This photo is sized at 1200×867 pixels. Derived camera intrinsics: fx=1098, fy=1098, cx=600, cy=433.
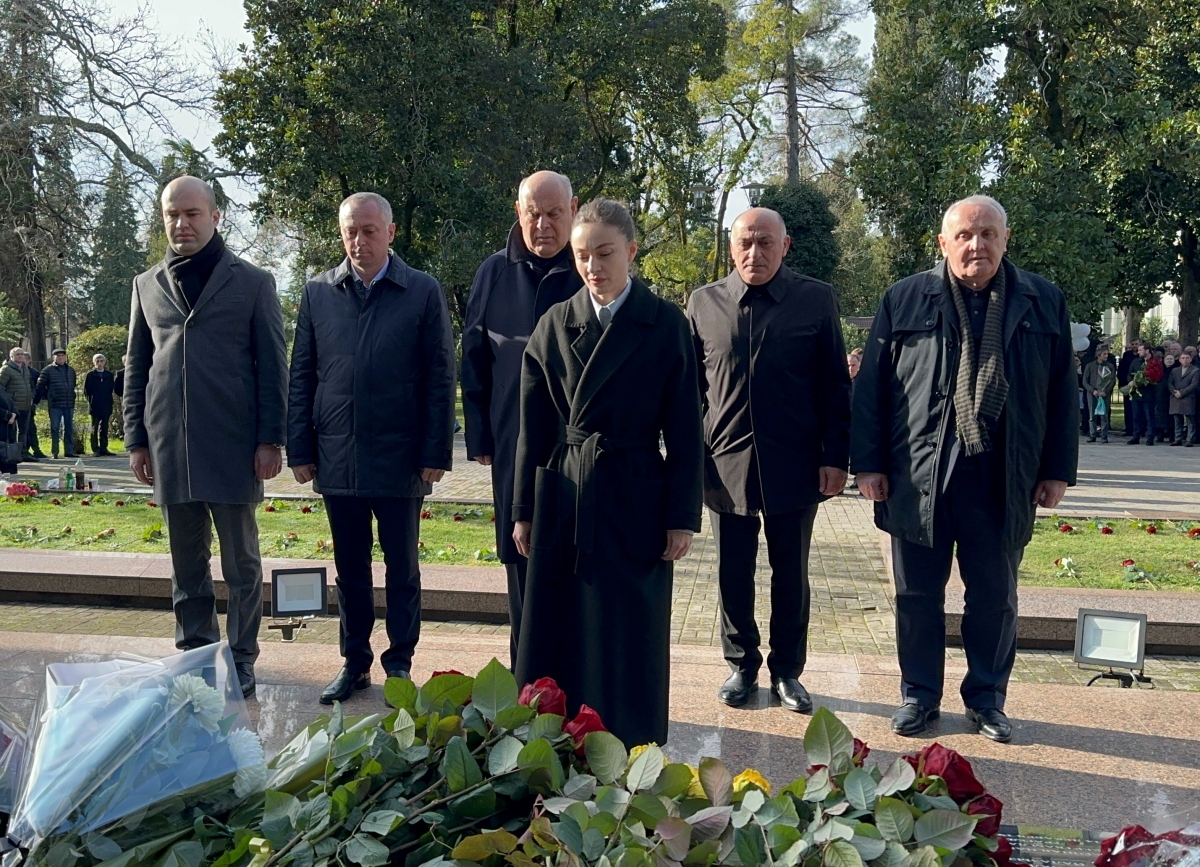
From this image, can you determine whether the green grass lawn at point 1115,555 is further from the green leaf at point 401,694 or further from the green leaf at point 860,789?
the green leaf at point 401,694

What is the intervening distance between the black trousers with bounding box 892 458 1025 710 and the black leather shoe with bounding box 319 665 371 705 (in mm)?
2235

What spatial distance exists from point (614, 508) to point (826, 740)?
1735 millimetres

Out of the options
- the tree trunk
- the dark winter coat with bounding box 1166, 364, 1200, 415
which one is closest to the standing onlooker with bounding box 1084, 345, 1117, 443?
the dark winter coat with bounding box 1166, 364, 1200, 415

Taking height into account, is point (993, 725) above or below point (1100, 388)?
below

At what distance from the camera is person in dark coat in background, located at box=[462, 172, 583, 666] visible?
172 inches

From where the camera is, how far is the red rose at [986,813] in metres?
1.72

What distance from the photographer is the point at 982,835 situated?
172 cm

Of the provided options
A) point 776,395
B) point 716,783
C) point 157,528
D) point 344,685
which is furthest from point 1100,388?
point 716,783

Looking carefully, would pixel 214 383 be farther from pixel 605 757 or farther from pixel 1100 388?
pixel 1100 388

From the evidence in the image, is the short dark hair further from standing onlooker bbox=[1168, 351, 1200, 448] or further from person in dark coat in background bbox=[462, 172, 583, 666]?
standing onlooker bbox=[1168, 351, 1200, 448]

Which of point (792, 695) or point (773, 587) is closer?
point (792, 695)

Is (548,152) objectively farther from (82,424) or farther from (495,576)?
(495,576)

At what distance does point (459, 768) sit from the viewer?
1.77 meters

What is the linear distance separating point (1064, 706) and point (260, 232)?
24.6 meters
